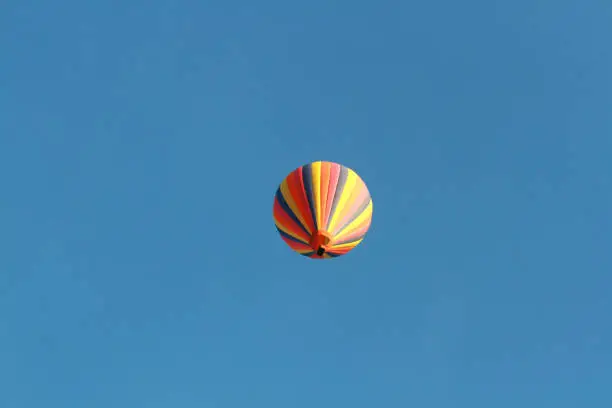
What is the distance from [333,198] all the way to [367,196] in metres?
2.29

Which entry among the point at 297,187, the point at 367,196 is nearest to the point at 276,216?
the point at 297,187

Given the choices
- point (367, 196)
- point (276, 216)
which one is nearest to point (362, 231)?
point (367, 196)

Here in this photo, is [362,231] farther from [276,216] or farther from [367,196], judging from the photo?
[276,216]

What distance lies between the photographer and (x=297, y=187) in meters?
36.8

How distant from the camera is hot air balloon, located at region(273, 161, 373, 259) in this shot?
117 ft

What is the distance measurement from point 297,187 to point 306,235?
2.45 meters

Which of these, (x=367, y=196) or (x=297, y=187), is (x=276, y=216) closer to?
(x=297, y=187)

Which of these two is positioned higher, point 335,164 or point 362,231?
point 335,164

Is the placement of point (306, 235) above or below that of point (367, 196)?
below

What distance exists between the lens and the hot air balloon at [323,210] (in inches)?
1406

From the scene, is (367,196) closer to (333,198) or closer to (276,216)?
(333,198)

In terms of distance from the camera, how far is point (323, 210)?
35.7 meters

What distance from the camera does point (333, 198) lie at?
3616 centimetres

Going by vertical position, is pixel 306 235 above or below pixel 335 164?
below
